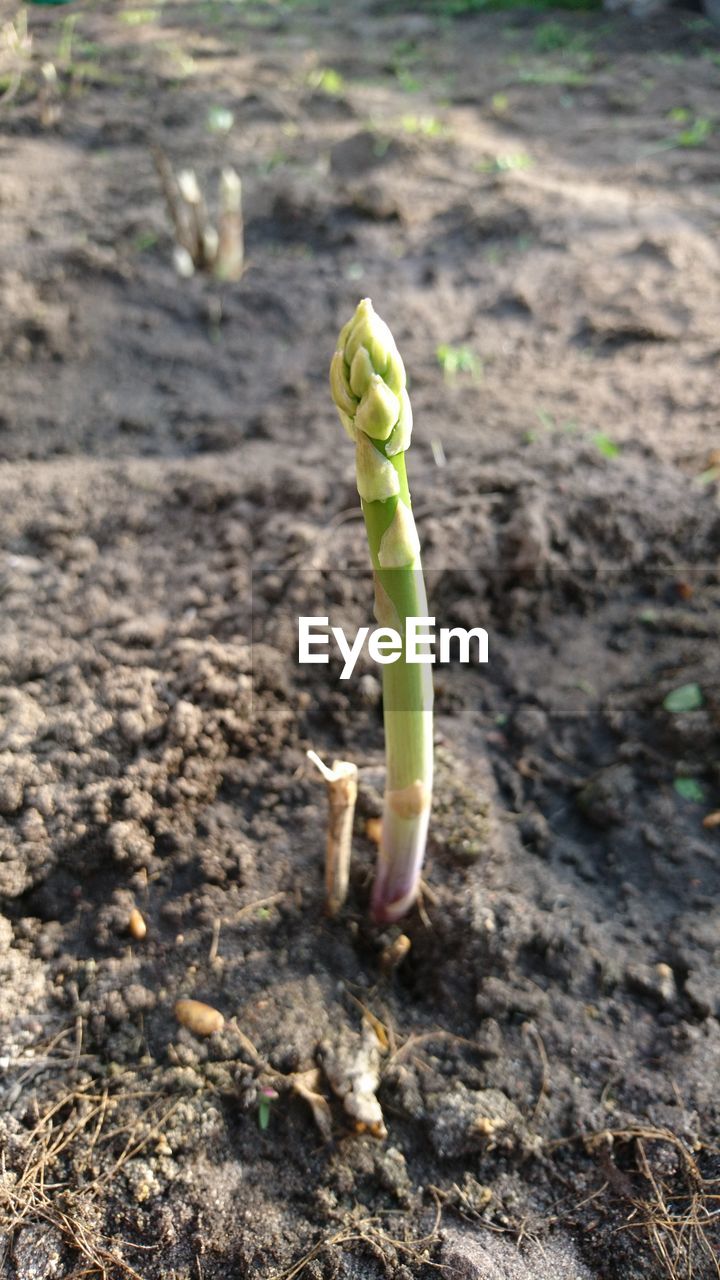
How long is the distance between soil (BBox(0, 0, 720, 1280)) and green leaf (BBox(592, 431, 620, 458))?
6cm

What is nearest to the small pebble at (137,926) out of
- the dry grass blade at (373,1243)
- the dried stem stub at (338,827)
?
the dried stem stub at (338,827)

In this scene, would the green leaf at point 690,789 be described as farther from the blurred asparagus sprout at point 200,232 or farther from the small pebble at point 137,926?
the blurred asparagus sprout at point 200,232

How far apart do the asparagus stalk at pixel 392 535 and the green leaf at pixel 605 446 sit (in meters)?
1.68

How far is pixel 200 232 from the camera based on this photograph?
373 cm

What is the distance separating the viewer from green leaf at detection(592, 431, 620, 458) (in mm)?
2893

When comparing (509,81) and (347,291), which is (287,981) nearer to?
(347,291)

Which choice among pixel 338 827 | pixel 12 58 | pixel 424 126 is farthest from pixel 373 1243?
pixel 12 58

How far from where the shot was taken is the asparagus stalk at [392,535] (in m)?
1.23

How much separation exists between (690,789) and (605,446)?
128 cm

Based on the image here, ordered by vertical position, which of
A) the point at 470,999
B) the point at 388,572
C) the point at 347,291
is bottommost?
the point at 470,999

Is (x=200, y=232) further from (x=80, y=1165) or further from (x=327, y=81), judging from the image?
(x=80, y=1165)

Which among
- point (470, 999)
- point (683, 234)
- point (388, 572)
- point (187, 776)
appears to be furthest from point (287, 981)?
point (683, 234)

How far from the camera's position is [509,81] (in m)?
6.42

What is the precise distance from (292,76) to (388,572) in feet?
20.6
